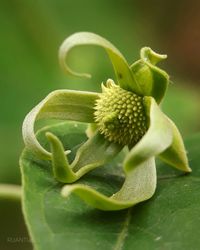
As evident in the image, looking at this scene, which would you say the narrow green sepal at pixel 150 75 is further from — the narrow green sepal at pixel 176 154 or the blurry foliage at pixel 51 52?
the blurry foliage at pixel 51 52

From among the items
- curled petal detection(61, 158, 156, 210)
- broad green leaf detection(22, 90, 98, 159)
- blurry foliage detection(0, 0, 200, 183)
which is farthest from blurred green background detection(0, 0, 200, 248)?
curled petal detection(61, 158, 156, 210)

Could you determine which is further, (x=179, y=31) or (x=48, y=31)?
(x=179, y=31)

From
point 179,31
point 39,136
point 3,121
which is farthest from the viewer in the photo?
point 179,31

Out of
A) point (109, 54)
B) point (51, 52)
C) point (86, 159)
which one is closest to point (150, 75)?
point (109, 54)

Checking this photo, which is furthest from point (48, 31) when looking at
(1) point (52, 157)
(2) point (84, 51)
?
(1) point (52, 157)

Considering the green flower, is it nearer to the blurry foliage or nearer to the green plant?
the green plant

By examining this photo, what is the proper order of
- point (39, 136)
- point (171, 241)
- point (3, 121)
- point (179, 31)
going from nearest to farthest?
point (171, 241)
point (39, 136)
point (3, 121)
point (179, 31)

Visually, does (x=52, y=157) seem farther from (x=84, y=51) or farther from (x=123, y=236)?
(x=84, y=51)
